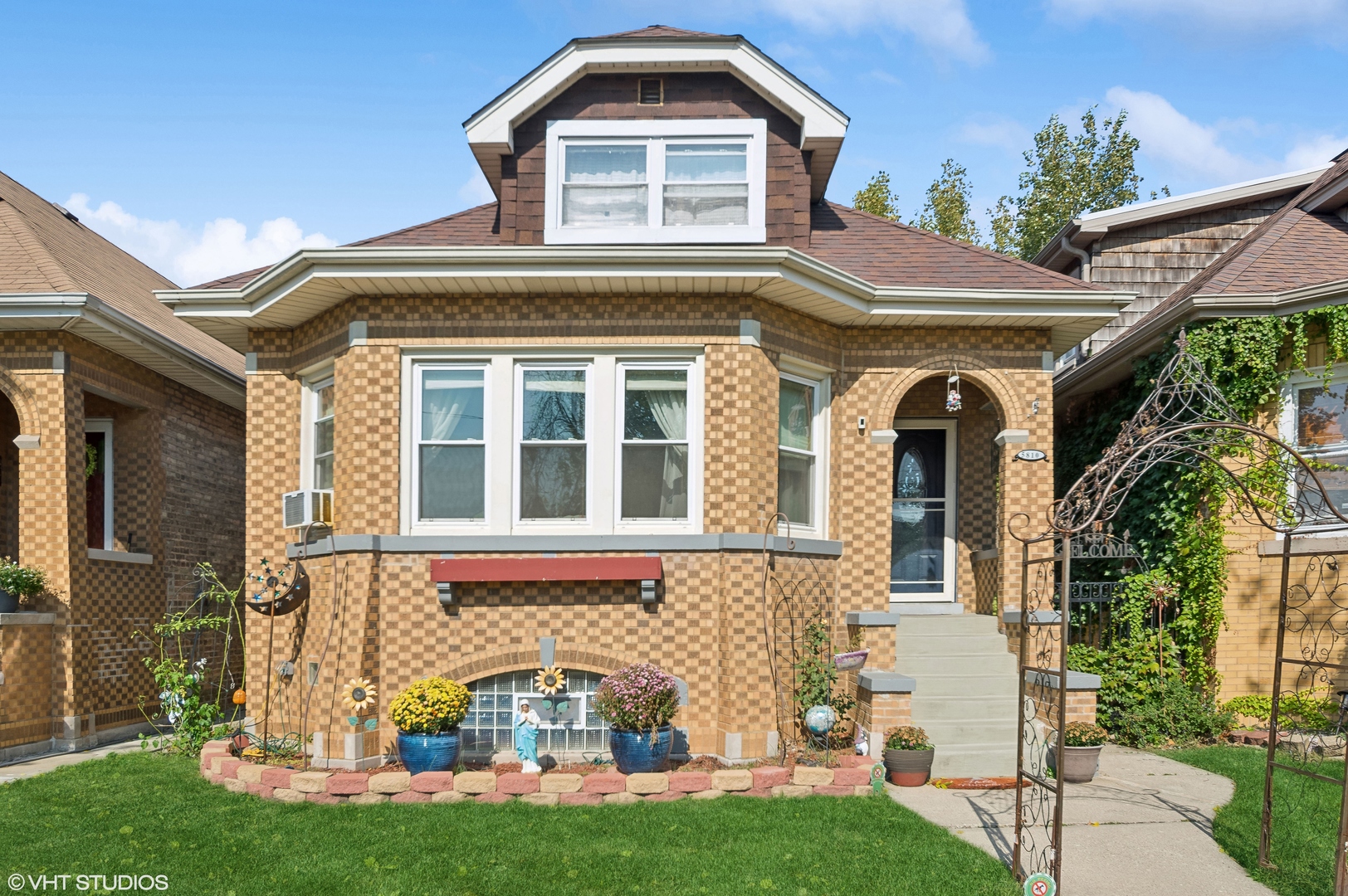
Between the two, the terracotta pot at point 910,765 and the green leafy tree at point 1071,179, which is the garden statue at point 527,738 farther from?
A: the green leafy tree at point 1071,179

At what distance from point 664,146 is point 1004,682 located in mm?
6232

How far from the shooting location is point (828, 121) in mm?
10289

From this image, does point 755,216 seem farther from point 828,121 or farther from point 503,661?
point 503,661

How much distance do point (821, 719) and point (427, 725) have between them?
3.27 metres

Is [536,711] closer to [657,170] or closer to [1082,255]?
[657,170]

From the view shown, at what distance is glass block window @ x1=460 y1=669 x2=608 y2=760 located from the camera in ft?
30.3

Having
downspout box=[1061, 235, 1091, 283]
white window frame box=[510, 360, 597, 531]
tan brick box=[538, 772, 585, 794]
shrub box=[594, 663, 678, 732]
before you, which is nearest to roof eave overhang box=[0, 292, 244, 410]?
white window frame box=[510, 360, 597, 531]

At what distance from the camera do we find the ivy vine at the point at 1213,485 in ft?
33.8

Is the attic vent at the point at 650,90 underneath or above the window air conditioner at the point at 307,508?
above

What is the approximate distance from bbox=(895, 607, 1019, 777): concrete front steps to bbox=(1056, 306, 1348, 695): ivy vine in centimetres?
203

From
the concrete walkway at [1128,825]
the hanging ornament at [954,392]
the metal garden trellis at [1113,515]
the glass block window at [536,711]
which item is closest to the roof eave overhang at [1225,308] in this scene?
the metal garden trellis at [1113,515]

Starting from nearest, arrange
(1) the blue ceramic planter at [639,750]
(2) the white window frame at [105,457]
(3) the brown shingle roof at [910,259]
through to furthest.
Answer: (1) the blue ceramic planter at [639,750], (3) the brown shingle roof at [910,259], (2) the white window frame at [105,457]

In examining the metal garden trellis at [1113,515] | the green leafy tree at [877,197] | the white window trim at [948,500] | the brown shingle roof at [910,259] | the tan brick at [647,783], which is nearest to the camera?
the metal garden trellis at [1113,515]

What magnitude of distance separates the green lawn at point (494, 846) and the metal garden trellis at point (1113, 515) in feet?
2.40
